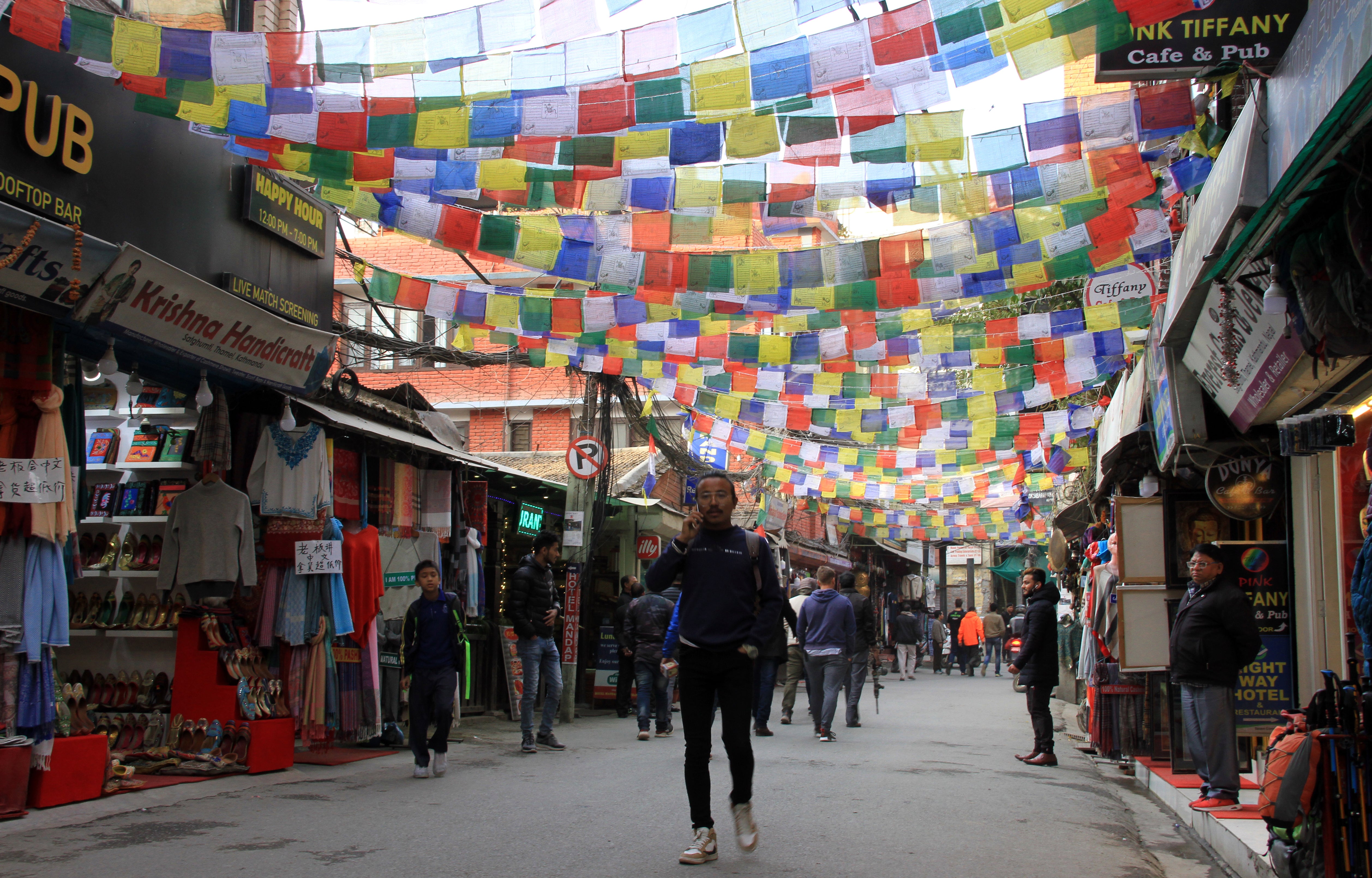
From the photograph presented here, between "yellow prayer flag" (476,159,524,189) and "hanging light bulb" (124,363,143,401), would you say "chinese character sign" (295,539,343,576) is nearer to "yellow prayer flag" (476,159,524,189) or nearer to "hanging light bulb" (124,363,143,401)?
"hanging light bulb" (124,363,143,401)

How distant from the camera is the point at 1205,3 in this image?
589 cm

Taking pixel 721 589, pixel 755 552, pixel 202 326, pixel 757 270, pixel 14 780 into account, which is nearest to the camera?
pixel 721 589

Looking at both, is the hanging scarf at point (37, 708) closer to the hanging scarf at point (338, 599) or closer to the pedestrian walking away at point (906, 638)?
the hanging scarf at point (338, 599)

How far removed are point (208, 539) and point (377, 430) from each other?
2.26 m

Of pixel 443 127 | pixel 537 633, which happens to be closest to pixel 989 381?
pixel 537 633

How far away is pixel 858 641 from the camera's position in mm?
14070

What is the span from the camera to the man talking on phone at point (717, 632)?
5.70m

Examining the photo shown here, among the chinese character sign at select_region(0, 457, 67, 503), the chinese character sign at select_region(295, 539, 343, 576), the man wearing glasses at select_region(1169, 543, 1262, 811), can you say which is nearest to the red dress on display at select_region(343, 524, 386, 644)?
the chinese character sign at select_region(295, 539, 343, 576)

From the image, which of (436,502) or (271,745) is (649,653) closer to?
(436,502)

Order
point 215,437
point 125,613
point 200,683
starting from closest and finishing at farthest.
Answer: point 200,683, point 215,437, point 125,613

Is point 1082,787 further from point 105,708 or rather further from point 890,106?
point 105,708

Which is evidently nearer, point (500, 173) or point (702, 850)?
point (702, 850)

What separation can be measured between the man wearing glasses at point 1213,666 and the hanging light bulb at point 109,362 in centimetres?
788

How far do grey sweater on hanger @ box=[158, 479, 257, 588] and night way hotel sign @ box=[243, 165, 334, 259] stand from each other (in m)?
2.34
